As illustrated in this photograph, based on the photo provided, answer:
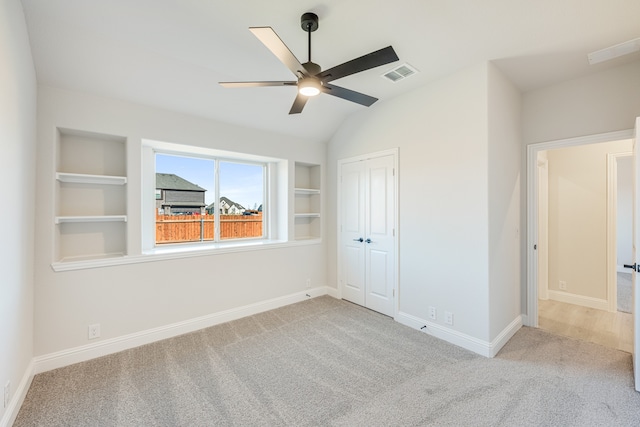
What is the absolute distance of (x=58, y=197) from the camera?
8.74ft

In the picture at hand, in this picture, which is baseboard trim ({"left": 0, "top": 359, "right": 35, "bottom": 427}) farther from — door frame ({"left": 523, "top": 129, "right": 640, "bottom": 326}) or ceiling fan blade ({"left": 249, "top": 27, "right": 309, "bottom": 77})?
door frame ({"left": 523, "top": 129, "right": 640, "bottom": 326})

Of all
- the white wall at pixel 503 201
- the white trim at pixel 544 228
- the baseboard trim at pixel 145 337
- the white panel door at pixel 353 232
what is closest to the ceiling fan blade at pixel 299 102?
the white panel door at pixel 353 232

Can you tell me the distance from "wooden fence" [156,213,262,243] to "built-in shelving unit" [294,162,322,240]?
0.67 meters

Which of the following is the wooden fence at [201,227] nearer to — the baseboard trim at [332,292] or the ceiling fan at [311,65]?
the baseboard trim at [332,292]

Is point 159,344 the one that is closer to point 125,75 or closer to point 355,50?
point 125,75

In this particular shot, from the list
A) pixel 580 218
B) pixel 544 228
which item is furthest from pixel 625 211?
pixel 544 228

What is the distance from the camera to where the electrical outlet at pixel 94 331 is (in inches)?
103

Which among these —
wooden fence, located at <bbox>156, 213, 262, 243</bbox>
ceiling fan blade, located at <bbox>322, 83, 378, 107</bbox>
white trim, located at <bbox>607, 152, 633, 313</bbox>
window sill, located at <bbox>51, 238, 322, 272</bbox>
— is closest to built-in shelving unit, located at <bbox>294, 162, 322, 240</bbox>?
window sill, located at <bbox>51, 238, 322, 272</bbox>

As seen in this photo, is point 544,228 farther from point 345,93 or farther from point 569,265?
point 345,93

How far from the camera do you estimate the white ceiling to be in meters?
2.00

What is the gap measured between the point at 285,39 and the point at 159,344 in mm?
3204

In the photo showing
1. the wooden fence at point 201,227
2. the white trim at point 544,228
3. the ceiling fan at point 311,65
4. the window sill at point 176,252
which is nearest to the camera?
the ceiling fan at point 311,65

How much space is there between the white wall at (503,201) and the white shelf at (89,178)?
12.1 feet

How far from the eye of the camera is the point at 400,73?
2.89 m
